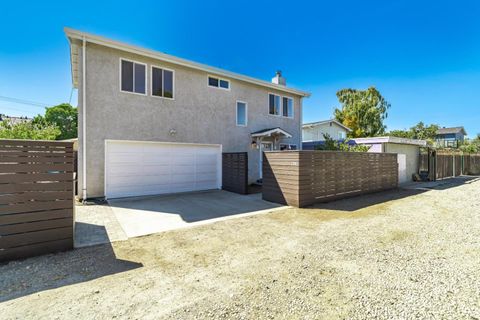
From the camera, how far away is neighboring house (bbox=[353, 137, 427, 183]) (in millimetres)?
12719

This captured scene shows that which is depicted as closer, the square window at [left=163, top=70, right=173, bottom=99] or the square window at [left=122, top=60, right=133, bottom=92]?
the square window at [left=122, top=60, right=133, bottom=92]

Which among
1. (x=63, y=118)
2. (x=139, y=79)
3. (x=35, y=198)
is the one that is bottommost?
(x=35, y=198)

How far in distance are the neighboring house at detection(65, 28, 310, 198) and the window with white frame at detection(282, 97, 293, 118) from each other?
1580 millimetres

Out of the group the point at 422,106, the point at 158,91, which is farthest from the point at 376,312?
the point at 422,106

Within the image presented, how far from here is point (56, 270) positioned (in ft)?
11.0

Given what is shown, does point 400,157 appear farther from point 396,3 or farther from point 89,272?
point 89,272

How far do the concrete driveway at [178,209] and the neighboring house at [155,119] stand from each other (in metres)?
1.06

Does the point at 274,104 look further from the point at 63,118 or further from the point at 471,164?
the point at 63,118

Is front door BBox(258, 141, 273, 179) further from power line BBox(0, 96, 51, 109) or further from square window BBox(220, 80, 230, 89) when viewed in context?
power line BBox(0, 96, 51, 109)

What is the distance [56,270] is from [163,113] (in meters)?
7.46

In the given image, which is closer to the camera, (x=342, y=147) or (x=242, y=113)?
(x=242, y=113)

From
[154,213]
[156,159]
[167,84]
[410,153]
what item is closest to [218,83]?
[167,84]

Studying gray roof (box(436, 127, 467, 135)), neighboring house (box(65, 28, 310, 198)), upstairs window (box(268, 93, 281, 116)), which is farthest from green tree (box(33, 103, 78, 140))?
gray roof (box(436, 127, 467, 135))

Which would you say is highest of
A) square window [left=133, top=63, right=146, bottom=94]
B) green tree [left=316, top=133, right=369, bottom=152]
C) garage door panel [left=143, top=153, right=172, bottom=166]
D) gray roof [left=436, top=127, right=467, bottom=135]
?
gray roof [left=436, top=127, right=467, bottom=135]
